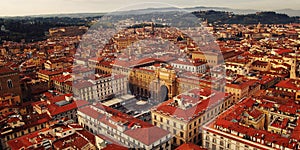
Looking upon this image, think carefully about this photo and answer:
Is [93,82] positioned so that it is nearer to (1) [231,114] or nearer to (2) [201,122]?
(2) [201,122]

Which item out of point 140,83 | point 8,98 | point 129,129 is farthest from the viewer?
point 140,83

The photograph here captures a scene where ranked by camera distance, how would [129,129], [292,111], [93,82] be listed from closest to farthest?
[129,129]
[292,111]
[93,82]

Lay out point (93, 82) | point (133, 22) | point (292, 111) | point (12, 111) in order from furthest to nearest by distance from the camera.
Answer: point (133, 22)
point (93, 82)
point (12, 111)
point (292, 111)

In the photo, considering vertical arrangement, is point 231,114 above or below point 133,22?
below

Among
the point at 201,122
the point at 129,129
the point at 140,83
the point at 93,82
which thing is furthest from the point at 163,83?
the point at 129,129

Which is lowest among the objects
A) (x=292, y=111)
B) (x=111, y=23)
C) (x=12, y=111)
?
(x=12, y=111)

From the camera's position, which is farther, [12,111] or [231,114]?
[12,111]

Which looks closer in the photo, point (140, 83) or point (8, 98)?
point (8, 98)

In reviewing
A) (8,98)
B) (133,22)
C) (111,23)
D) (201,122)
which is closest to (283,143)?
(201,122)

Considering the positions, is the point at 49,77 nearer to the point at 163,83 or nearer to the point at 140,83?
the point at 140,83
